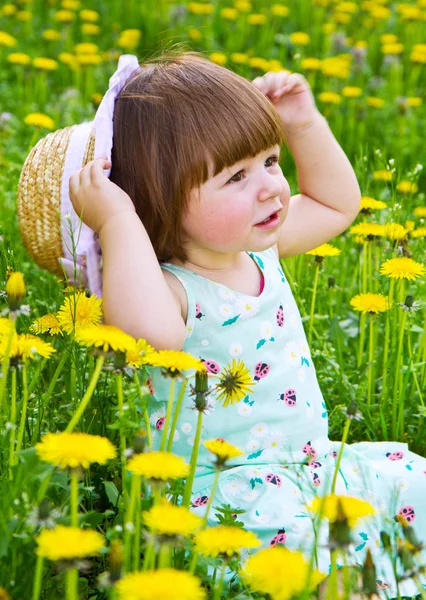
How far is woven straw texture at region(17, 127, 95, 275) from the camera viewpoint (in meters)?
1.64

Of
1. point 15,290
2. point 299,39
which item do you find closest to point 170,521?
point 15,290

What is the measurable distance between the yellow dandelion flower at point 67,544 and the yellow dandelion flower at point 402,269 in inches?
35.0

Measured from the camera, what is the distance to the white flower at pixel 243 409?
1541 mm

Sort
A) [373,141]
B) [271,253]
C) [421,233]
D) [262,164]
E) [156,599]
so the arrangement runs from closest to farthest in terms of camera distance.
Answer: [156,599] < [262,164] < [271,253] < [421,233] < [373,141]

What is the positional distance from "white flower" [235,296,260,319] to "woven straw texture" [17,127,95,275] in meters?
0.34

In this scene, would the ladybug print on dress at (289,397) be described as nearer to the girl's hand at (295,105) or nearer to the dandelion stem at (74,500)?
the girl's hand at (295,105)

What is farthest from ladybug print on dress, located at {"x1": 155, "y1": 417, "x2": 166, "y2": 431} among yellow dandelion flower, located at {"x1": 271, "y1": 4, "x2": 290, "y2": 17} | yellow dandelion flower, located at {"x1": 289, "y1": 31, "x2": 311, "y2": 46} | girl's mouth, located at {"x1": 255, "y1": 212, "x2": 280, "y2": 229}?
yellow dandelion flower, located at {"x1": 271, "y1": 4, "x2": 290, "y2": 17}

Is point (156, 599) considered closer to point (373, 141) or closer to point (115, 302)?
point (115, 302)

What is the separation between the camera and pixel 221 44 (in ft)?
14.2

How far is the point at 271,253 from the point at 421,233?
0.38m

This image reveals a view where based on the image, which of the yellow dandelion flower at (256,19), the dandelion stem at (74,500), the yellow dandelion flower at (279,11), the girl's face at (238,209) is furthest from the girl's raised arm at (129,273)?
the yellow dandelion flower at (279,11)

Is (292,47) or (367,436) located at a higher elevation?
(292,47)

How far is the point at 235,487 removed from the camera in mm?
1482

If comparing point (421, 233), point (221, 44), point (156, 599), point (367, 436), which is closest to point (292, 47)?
point (221, 44)
